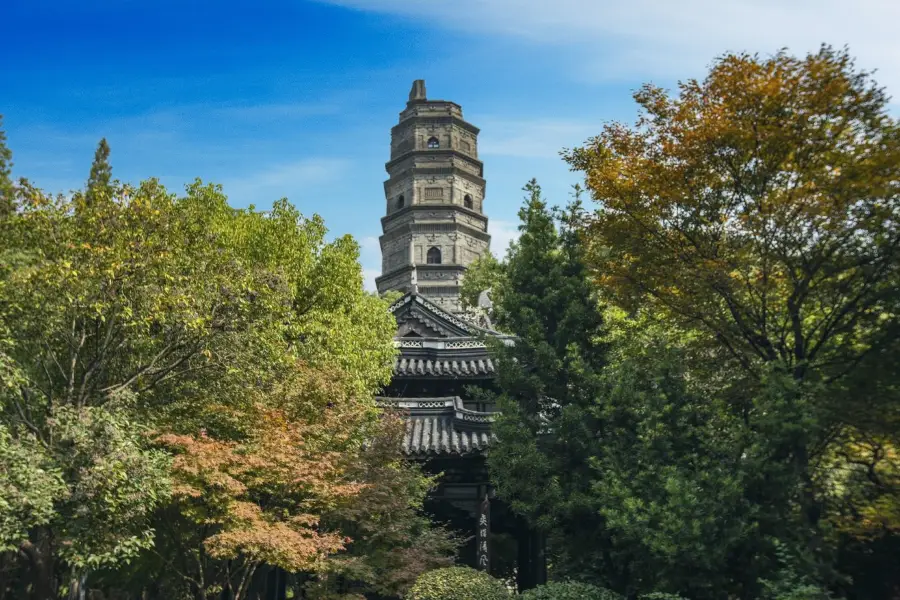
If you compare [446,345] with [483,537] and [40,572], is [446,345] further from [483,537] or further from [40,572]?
[40,572]

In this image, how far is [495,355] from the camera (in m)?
14.7

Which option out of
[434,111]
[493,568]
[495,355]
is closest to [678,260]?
[495,355]

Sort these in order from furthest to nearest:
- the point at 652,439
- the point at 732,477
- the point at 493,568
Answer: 1. the point at 493,568
2. the point at 652,439
3. the point at 732,477

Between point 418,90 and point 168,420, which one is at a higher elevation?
point 418,90

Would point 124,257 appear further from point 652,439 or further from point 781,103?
point 781,103

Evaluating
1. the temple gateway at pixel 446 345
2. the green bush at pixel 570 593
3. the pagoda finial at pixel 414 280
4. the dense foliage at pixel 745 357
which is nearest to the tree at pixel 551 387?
the dense foliage at pixel 745 357

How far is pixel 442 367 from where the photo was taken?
67.6 feet

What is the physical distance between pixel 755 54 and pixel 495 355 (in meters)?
6.98

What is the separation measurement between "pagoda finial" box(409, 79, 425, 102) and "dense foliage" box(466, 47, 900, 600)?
35866 millimetres

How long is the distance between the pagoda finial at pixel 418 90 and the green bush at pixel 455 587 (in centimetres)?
3831

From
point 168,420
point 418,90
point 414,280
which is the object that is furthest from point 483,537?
point 418,90

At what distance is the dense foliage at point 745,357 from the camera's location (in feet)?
32.5

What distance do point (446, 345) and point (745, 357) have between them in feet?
34.0

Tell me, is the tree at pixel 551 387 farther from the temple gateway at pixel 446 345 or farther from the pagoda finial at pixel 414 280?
the pagoda finial at pixel 414 280
